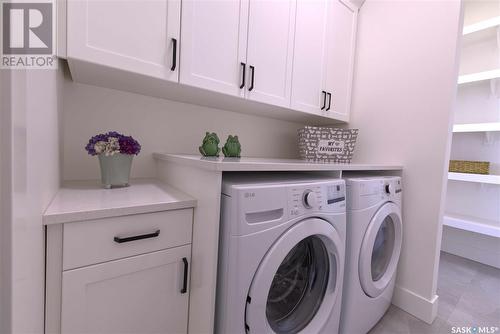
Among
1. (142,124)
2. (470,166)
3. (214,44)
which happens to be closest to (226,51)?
(214,44)

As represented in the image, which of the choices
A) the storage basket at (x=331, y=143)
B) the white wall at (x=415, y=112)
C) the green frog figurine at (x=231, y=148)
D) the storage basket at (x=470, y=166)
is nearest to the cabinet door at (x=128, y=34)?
the green frog figurine at (x=231, y=148)

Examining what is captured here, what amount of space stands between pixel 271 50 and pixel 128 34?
0.79 meters

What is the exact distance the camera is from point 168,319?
2.88 ft

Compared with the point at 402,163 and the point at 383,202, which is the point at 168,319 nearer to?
the point at 383,202

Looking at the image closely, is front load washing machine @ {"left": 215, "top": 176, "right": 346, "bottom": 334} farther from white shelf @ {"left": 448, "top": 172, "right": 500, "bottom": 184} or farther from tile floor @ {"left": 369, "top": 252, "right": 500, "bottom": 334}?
white shelf @ {"left": 448, "top": 172, "right": 500, "bottom": 184}

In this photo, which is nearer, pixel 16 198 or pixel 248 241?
pixel 16 198

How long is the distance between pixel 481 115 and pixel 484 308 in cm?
172

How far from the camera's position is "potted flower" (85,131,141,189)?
1021 mm

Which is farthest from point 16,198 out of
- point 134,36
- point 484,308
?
point 484,308

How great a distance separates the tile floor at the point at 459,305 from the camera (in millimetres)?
1386

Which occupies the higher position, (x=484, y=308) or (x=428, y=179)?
(x=428, y=179)

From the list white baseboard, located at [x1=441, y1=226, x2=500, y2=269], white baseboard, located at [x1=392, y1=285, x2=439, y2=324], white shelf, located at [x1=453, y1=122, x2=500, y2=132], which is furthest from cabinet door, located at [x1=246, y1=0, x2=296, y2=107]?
white baseboard, located at [x1=441, y1=226, x2=500, y2=269]

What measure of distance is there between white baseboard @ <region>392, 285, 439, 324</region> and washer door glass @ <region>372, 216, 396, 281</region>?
27 centimetres

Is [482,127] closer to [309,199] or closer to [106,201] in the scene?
[309,199]
